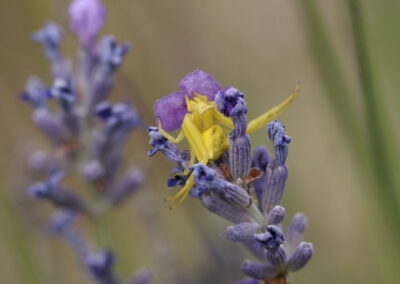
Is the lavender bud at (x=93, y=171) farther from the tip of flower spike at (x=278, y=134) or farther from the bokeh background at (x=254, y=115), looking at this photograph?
the tip of flower spike at (x=278, y=134)

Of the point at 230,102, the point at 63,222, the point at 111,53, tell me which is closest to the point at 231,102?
the point at 230,102

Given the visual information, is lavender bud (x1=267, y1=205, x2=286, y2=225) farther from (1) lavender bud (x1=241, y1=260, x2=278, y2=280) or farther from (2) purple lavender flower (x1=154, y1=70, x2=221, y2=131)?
(2) purple lavender flower (x1=154, y1=70, x2=221, y2=131)

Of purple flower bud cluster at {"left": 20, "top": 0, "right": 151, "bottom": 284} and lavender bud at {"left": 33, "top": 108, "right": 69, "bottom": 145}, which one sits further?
lavender bud at {"left": 33, "top": 108, "right": 69, "bottom": 145}

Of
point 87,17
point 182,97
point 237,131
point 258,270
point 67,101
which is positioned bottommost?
point 258,270

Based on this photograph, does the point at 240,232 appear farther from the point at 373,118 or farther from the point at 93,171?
the point at 93,171

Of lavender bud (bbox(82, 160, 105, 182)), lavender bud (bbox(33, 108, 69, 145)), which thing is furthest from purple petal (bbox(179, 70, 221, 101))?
lavender bud (bbox(33, 108, 69, 145))

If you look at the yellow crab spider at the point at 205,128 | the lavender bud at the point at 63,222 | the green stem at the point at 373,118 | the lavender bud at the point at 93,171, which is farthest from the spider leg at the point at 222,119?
the lavender bud at the point at 63,222
